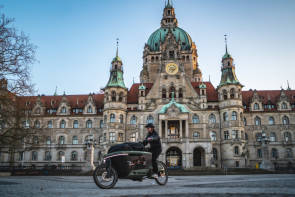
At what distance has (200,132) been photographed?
4844 cm

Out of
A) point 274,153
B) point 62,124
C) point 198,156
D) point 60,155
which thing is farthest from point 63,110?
point 274,153

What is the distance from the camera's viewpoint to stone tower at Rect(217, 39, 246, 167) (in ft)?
151

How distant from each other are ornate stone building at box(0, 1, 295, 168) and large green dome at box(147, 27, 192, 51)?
40.0 feet

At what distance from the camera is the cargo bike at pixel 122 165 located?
8.80 m

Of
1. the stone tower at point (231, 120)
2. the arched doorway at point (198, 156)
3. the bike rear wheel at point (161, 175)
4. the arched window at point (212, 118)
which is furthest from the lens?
the arched window at point (212, 118)

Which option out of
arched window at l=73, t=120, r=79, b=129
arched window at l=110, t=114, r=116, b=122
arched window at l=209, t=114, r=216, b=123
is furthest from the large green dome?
arched window at l=73, t=120, r=79, b=129

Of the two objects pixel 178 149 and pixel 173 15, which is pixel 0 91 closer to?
pixel 178 149

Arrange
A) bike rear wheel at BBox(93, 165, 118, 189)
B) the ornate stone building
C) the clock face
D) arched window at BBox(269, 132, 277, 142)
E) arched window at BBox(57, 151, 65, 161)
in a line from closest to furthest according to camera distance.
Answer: bike rear wheel at BBox(93, 165, 118, 189) < the ornate stone building < arched window at BBox(269, 132, 277, 142) < arched window at BBox(57, 151, 65, 161) < the clock face

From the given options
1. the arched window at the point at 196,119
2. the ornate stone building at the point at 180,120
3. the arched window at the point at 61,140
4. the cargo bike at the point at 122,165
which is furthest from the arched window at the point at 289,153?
the cargo bike at the point at 122,165

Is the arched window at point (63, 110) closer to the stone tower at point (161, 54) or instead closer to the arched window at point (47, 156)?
the arched window at point (47, 156)

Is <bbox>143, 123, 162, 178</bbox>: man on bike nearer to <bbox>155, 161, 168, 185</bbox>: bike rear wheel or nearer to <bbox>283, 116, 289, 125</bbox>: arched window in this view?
<bbox>155, 161, 168, 185</bbox>: bike rear wheel

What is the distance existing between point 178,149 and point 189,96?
1068cm

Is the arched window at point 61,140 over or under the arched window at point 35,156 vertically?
over

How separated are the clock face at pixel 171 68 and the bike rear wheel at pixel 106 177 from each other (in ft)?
145
